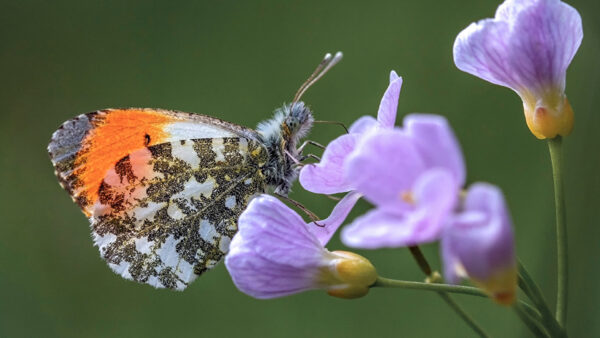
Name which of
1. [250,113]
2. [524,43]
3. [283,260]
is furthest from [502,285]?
[250,113]

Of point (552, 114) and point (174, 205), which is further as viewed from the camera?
point (174, 205)

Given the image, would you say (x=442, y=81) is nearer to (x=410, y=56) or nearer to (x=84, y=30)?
(x=410, y=56)

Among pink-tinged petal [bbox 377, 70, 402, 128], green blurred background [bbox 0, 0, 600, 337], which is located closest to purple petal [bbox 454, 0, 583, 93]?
pink-tinged petal [bbox 377, 70, 402, 128]

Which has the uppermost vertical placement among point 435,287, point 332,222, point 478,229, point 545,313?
point 478,229

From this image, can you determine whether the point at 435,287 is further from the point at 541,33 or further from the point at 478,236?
the point at 541,33

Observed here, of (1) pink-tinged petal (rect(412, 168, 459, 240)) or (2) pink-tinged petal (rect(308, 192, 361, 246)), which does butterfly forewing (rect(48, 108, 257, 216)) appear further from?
(1) pink-tinged petal (rect(412, 168, 459, 240))

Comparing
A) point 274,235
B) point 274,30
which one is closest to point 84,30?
point 274,30
